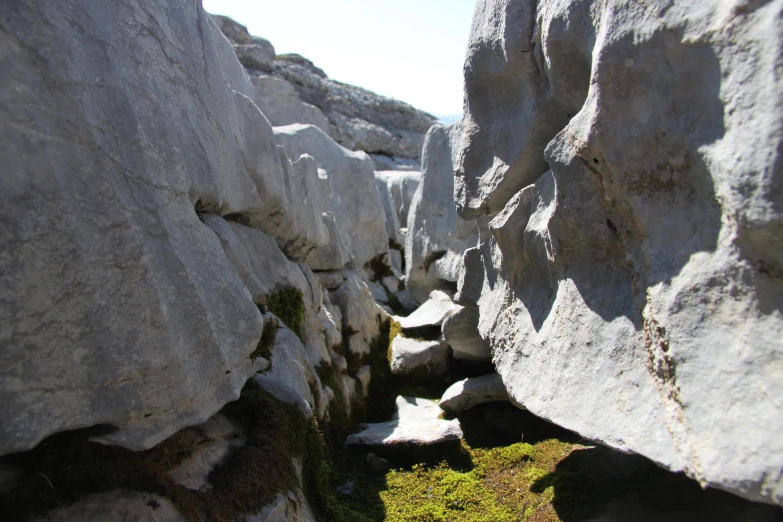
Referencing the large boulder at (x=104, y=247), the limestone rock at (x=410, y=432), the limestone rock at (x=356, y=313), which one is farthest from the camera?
the limestone rock at (x=356, y=313)

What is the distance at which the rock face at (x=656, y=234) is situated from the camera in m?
3.72

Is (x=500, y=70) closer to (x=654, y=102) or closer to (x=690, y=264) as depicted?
(x=654, y=102)

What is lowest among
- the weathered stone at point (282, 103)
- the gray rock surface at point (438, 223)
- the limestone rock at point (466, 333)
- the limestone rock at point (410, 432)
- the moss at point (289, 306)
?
the limestone rock at point (410, 432)

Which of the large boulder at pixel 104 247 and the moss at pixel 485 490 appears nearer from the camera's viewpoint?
the large boulder at pixel 104 247

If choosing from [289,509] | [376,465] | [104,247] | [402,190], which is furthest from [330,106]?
[104,247]

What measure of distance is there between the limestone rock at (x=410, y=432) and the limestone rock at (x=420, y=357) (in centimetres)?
165

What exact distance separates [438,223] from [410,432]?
5.80m

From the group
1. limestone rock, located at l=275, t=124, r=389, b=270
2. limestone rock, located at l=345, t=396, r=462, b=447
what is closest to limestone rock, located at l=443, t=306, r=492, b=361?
limestone rock, located at l=345, t=396, r=462, b=447

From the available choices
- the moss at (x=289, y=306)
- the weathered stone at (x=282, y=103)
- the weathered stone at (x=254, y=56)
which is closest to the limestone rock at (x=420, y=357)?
the moss at (x=289, y=306)

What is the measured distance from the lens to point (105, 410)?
12.8 feet

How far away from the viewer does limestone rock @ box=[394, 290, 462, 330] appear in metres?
11.9

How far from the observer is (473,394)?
9250 millimetres

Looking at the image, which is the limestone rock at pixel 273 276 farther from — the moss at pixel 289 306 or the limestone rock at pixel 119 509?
the limestone rock at pixel 119 509

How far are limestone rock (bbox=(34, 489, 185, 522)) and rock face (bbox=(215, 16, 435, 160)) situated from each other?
20.2 m
